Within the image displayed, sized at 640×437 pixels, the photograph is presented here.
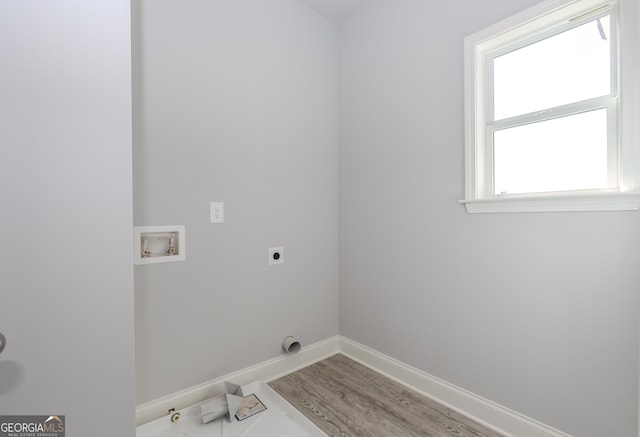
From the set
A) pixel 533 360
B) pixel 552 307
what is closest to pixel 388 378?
pixel 533 360

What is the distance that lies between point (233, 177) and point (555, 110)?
188 centimetres

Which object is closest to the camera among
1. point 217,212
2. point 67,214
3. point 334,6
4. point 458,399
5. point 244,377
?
point 67,214

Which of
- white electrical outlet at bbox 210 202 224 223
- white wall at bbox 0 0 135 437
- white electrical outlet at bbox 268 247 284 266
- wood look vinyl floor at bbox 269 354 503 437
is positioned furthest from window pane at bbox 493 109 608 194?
white wall at bbox 0 0 135 437

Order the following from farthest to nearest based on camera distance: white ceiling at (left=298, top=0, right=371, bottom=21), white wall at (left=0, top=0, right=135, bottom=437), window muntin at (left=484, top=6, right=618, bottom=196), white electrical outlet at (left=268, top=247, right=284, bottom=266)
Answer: white ceiling at (left=298, top=0, right=371, bottom=21) → white electrical outlet at (left=268, top=247, right=284, bottom=266) → window muntin at (left=484, top=6, right=618, bottom=196) → white wall at (left=0, top=0, right=135, bottom=437)

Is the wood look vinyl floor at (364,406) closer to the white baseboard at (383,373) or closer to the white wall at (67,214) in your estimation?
the white baseboard at (383,373)

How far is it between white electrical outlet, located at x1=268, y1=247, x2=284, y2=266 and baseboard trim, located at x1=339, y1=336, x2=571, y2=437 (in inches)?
39.0

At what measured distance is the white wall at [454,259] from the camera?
1.26 metres

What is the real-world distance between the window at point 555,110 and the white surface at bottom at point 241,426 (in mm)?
1591

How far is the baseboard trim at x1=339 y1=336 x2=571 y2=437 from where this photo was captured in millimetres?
1458

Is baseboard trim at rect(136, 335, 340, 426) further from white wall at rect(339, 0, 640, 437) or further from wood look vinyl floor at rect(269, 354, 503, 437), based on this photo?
white wall at rect(339, 0, 640, 437)

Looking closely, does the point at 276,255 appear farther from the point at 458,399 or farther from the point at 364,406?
the point at 458,399

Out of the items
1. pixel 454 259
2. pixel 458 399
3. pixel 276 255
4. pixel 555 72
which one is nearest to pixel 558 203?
pixel 454 259

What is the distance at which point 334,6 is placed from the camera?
7.52ft

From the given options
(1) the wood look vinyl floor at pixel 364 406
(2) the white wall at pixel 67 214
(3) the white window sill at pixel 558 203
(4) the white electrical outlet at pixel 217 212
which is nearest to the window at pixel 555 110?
(3) the white window sill at pixel 558 203
